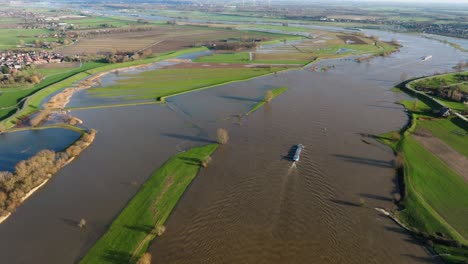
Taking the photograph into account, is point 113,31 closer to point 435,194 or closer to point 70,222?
point 70,222

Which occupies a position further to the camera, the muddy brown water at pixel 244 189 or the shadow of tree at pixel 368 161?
the shadow of tree at pixel 368 161

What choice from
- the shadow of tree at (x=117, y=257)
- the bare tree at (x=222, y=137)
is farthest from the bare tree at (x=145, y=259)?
the bare tree at (x=222, y=137)

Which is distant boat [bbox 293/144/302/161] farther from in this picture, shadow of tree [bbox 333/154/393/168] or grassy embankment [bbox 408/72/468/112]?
grassy embankment [bbox 408/72/468/112]

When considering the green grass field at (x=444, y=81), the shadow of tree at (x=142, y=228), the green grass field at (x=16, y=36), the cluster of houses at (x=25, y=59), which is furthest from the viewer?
the green grass field at (x=16, y=36)

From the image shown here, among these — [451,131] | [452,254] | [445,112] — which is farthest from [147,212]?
[445,112]

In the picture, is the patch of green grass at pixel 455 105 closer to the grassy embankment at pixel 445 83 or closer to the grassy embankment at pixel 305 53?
the grassy embankment at pixel 445 83

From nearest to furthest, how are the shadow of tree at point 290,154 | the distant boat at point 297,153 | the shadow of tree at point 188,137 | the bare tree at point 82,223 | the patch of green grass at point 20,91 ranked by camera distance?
the bare tree at point 82,223, the distant boat at point 297,153, the shadow of tree at point 290,154, the shadow of tree at point 188,137, the patch of green grass at point 20,91
